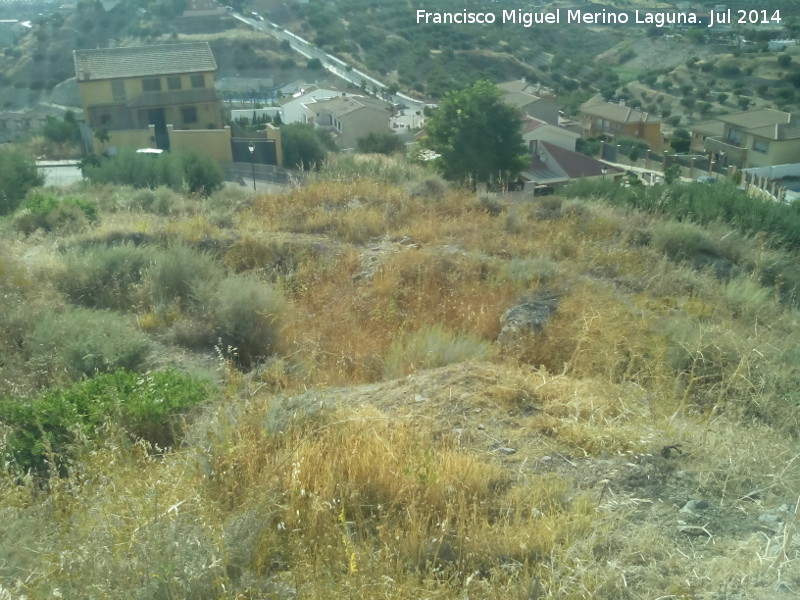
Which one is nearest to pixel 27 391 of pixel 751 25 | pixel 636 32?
pixel 751 25

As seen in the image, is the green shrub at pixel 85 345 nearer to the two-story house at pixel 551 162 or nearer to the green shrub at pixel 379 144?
the two-story house at pixel 551 162

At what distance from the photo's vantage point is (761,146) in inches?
1179

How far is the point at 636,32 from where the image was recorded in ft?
187

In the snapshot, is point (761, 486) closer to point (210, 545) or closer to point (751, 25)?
point (210, 545)

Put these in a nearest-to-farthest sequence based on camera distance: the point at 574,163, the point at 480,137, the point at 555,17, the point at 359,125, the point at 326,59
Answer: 1. the point at 480,137
2. the point at 574,163
3. the point at 359,125
4. the point at 326,59
5. the point at 555,17

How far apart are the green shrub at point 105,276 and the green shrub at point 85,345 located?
3.68ft

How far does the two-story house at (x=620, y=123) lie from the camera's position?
39938 millimetres

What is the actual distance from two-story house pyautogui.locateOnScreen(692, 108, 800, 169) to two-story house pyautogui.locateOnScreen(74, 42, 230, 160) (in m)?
21.3

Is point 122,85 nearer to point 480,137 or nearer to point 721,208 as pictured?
point 480,137

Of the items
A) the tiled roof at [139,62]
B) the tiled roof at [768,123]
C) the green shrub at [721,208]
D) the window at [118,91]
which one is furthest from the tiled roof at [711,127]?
the window at [118,91]

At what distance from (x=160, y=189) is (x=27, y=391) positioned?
7.35 meters

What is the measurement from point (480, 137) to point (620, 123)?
21.8 m

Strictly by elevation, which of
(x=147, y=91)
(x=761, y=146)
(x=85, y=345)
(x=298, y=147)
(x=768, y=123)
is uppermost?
(x=147, y=91)

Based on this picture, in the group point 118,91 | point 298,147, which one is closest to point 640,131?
point 298,147
